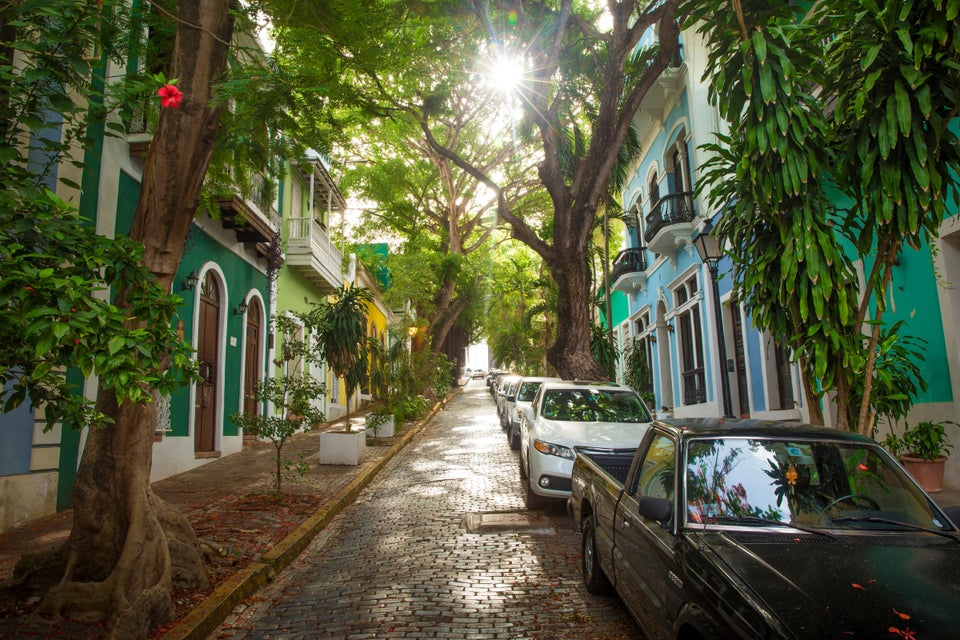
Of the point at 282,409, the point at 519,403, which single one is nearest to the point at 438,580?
the point at 282,409

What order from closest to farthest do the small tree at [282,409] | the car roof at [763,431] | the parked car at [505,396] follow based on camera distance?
the car roof at [763,431]
the small tree at [282,409]
the parked car at [505,396]

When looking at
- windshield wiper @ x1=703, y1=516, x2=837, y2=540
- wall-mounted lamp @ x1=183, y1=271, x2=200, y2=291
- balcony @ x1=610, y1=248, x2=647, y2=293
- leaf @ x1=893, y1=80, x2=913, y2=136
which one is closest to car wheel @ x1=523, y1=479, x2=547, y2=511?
windshield wiper @ x1=703, y1=516, x2=837, y2=540

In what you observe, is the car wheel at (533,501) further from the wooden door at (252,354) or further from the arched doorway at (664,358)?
the arched doorway at (664,358)

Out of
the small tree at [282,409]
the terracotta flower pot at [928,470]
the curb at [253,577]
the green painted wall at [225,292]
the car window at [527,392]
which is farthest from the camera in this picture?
the car window at [527,392]

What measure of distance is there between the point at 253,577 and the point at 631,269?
61.3ft

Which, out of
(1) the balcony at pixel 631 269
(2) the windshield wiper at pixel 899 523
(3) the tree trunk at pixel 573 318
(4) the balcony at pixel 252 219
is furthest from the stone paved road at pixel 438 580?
(1) the balcony at pixel 631 269

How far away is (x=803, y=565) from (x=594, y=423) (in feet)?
18.1

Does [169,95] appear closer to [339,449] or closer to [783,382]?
[339,449]

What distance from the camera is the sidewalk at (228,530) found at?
425cm

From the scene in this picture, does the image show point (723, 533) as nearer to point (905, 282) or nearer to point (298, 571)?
point (298, 571)

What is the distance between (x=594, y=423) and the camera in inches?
326

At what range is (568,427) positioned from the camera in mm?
8141

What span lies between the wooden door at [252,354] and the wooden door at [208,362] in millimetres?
1504

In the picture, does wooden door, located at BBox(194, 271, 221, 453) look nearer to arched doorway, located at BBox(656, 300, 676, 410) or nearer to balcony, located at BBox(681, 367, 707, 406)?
balcony, located at BBox(681, 367, 707, 406)
